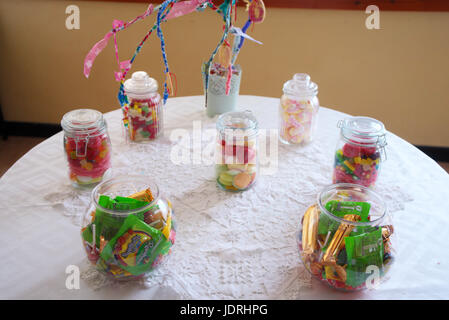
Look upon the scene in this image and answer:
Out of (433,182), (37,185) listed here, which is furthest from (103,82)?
(433,182)

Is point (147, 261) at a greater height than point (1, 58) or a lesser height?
lesser

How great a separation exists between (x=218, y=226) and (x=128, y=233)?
0.88ft

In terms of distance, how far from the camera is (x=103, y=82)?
243cm

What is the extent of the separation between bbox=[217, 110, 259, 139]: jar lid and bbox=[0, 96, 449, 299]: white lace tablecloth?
162 mm

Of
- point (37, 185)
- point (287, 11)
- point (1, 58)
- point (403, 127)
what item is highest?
point (287, 11)

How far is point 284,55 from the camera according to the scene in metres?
2.25

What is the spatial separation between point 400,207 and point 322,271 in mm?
365

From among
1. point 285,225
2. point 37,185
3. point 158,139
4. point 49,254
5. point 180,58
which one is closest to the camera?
point 49,254

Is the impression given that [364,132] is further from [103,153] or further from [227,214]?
[103,153]

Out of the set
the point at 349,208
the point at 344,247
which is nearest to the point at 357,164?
the point at 349,208

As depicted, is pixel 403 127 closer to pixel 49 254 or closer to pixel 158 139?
pixel 158 139

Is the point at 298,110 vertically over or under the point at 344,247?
over

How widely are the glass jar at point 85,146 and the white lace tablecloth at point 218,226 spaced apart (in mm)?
53

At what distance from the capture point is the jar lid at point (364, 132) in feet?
3.36
